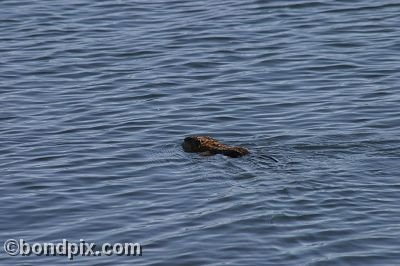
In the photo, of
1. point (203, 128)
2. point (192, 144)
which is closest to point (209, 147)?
point (192, 144)

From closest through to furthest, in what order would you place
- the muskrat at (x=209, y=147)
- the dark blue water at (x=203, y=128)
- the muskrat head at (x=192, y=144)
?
the dark blue water at (x=203, y=128), the muskrat at (x=209, y=147), the muskrat head at (x=192, y=144)

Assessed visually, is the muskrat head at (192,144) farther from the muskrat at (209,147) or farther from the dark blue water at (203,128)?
the dark blue water at (203,128)

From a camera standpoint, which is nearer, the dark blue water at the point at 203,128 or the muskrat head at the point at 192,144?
the dark blue water at the point at 203,128

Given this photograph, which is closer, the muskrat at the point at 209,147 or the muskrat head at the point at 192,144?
the muskrat at the point at 209,147

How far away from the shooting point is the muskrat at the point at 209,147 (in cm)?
1418

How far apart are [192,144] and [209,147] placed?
249 millimetres

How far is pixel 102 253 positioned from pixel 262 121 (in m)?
4.78

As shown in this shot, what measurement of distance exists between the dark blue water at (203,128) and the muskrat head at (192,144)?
0.51 ft

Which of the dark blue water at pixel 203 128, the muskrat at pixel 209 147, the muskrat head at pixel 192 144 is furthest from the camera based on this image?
the muskrat head at pixel 192 144

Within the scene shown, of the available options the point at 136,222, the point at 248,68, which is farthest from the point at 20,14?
the point at 136,222

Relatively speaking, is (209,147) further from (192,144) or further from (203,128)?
(203,128)

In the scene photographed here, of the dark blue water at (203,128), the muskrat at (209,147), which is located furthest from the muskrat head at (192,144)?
the dark blue water at (203,128)

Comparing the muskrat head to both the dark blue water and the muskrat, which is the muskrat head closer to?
the muskrat

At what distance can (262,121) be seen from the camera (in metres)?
16.1
